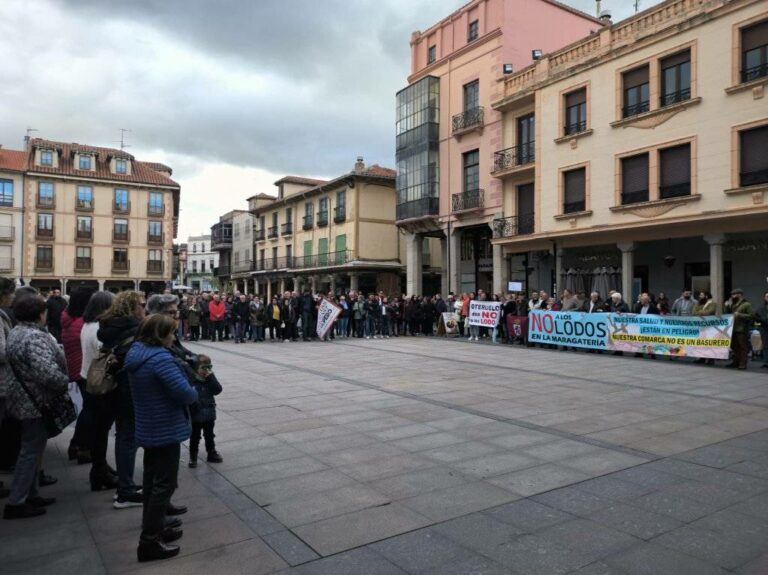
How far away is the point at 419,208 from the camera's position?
29.0 metres

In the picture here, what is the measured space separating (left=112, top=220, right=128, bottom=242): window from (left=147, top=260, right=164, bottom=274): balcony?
3.06 metres

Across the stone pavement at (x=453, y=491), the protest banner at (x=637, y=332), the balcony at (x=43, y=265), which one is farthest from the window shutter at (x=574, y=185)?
the balcony at (x=43, y=265)

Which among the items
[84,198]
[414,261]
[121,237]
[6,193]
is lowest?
[414,261]

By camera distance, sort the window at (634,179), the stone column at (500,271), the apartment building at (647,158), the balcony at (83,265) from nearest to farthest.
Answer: the apartment building at (647,158)
the window at (634,179)
the stone column at (500,271)
the balcony at (83,265)

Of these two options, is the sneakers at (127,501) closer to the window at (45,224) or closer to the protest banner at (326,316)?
the protest banner at (326,316)

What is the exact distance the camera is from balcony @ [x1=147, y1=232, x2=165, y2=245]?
52.5 m

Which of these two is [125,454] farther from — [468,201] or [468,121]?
[468,121]

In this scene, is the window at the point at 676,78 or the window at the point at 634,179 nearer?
the window at the point at 676,78

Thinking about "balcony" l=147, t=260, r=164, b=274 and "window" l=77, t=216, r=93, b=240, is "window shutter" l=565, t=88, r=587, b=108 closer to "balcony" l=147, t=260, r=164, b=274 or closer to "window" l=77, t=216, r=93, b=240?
"balcony" l=147, t=260, r=164, b=274

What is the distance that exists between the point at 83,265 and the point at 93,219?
4.19 m

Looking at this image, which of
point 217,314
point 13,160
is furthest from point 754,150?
point 13,160

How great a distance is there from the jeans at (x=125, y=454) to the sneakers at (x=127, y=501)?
0.10 ft

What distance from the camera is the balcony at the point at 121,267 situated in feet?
168

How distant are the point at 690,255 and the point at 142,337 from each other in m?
20.8
